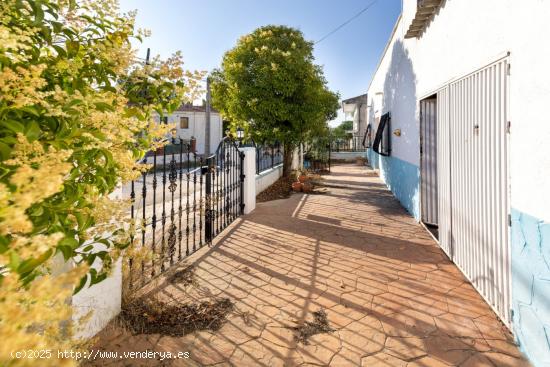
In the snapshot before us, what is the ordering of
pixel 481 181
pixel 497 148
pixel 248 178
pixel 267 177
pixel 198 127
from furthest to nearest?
pixel 198 127, pixel 267 177, pixel 248 178, pixel 481 181, pixel 497 148

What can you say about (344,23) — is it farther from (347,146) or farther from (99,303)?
(347,146)

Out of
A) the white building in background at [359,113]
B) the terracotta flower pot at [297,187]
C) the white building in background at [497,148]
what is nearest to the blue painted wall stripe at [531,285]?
the white building in background at [497,148]

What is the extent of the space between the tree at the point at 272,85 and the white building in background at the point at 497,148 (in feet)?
16.1

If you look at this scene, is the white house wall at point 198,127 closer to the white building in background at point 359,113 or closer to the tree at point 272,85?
the white building in background at point 359,113

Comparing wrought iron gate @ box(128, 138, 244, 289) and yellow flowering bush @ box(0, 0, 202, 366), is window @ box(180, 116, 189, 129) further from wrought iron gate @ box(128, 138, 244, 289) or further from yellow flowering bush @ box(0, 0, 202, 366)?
yellow flowering bush @ box(0, 0, 202, 366)

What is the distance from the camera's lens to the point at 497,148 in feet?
10.1

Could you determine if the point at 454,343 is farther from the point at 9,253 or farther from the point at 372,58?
the point at 372,58

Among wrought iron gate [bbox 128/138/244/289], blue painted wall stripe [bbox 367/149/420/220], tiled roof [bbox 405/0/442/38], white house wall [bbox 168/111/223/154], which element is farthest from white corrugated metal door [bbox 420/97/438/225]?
white house wall [bbox 168/111/223/154]

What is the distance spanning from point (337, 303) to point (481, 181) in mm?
1944

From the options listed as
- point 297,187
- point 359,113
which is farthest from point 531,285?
point 359,113

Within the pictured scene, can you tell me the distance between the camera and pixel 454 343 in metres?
2.77

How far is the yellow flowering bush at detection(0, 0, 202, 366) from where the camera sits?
2.66 ft

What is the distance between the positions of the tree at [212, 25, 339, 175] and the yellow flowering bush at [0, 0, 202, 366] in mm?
8300

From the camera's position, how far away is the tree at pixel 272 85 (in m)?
10.2
